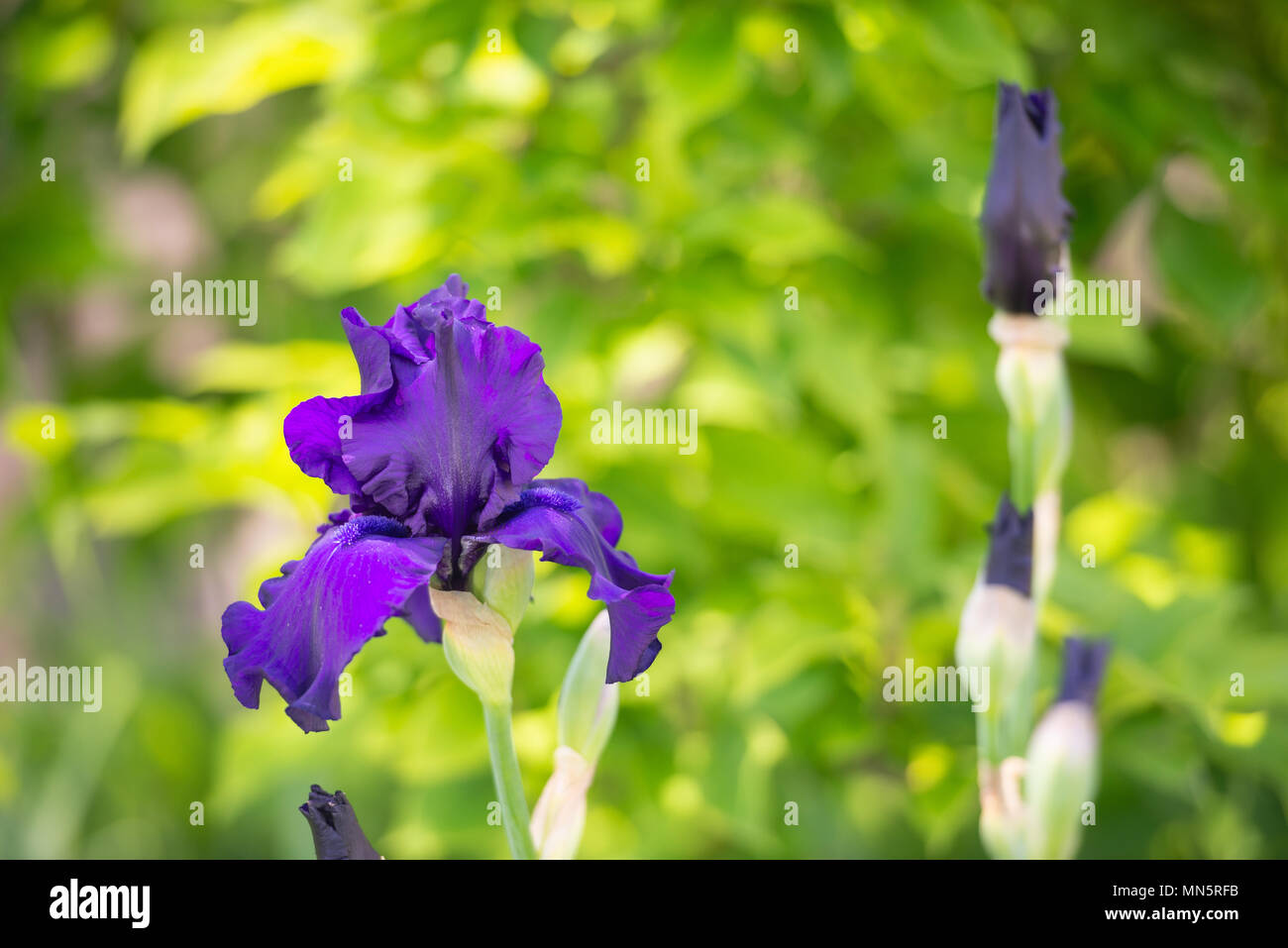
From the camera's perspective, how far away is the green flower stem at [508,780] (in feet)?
1.50

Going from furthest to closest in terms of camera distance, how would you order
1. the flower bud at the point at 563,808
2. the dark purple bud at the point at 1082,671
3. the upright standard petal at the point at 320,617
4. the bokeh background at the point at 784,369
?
the bokeh background at the point at 784,369, the dark purple bud at the point at 1082,671, the flower bud at the point at 563,808, the upright standard petal at the point at 320,617

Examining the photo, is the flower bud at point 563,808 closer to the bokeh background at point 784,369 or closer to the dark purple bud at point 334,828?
the dark purple bud at point 334,828

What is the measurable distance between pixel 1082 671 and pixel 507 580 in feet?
1.12

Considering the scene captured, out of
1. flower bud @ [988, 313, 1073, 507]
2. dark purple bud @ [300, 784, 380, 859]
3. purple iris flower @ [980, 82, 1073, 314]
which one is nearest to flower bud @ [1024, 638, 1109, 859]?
flower bud @ [988, 313, 1073, 507]

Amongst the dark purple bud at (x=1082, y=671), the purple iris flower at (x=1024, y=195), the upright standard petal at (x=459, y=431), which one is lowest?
the dark purple bud at (x=1082, y=671)

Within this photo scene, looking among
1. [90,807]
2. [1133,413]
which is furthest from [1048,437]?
[90,807]

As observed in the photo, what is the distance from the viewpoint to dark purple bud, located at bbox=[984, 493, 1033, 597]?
0.56 meters

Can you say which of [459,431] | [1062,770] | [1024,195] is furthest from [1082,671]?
[459,431]

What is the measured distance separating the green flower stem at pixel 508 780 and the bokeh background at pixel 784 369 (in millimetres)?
474

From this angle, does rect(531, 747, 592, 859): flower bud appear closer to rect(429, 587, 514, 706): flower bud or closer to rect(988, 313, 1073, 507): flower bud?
rect(429, 587, 514, 706): flower bud

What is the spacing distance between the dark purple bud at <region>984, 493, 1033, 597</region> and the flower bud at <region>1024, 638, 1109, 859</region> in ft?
0.26

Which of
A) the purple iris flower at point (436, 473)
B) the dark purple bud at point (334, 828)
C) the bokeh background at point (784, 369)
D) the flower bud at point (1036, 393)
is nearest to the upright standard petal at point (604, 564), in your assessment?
the purple iris flower at point (436, 473)

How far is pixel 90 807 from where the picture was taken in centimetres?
175

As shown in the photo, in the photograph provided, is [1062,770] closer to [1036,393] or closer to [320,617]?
[1036,393]
